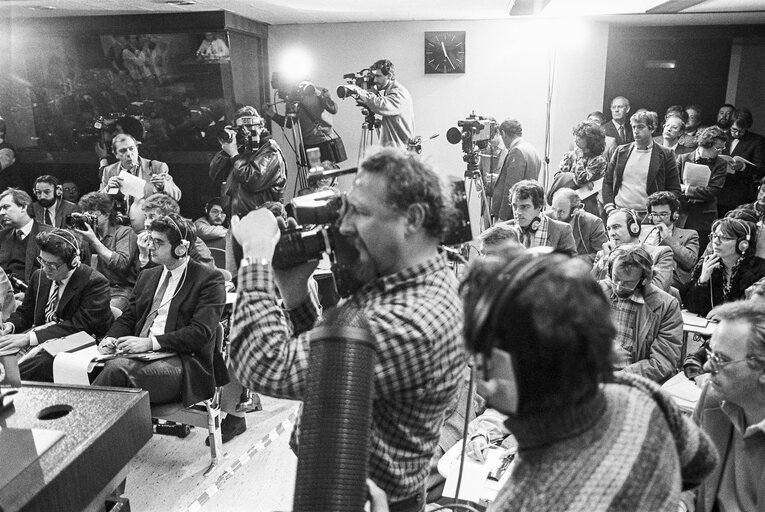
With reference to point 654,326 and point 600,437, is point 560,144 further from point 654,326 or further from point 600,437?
point 600,437

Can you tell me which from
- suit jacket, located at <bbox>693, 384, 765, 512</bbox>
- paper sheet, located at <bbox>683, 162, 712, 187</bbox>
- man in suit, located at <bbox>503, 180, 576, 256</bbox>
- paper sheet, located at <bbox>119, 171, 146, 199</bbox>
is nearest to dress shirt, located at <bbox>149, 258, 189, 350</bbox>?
paper sheet, located at <bbox>119, 171, 146, 199</bbox>

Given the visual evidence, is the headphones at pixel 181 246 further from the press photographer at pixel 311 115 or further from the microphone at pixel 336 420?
the press photographer at pixel 311 115

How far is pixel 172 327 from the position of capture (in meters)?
2.96

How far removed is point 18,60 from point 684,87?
695 centimetres

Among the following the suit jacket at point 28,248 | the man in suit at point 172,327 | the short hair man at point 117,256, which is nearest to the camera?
the man in suit at point 172,327

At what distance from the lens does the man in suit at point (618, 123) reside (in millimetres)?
5988

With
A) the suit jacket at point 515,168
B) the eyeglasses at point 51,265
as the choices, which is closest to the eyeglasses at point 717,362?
the eyeglasses at point 51,265

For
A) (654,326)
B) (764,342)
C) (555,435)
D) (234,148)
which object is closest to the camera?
(555,435)

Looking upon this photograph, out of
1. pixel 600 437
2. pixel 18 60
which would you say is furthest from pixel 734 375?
pixel 18 60

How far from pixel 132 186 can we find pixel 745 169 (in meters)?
4.99

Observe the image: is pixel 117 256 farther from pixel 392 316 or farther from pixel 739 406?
pixel 739 406

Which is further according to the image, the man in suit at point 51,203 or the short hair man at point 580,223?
the man in suit at point 51,203

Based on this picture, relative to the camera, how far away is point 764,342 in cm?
148

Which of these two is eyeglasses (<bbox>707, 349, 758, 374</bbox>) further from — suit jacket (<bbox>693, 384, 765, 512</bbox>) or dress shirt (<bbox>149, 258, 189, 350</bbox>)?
dress shirt (<bbox>149, 258, 189, 350</bbox>)
